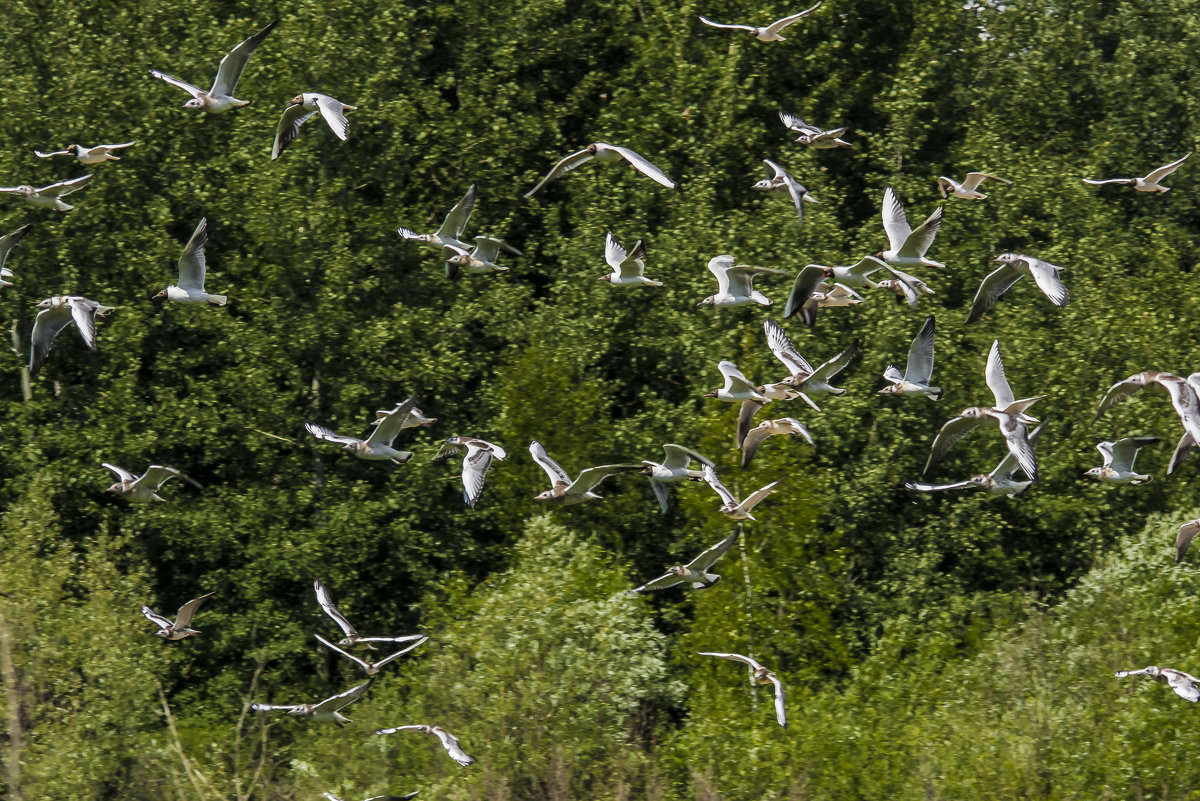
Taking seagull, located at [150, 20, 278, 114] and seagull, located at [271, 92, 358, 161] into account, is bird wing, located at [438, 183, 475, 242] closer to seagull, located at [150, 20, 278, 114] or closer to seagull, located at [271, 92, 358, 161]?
seagull, located at [271, 92, 358, 161]

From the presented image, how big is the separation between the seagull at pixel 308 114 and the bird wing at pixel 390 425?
12.1 ft

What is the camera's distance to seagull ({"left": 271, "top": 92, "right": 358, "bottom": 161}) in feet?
64.7

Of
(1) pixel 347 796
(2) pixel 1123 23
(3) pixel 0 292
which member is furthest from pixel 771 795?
(2) pixel 1123 23

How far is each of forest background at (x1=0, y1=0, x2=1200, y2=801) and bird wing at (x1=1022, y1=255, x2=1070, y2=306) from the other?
934 cm

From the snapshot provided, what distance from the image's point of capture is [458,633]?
28.6 m

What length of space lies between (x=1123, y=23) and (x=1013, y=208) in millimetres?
9478

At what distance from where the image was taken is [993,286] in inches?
826

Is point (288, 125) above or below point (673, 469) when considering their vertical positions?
above

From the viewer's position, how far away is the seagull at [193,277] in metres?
22.3

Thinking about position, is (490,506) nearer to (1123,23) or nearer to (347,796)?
(347,796)

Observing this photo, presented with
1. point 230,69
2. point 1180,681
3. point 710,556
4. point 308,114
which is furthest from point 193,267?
point 1180,681

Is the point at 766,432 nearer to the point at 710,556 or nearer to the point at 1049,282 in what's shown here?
the point at 710,556

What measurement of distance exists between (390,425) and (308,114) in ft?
14.9

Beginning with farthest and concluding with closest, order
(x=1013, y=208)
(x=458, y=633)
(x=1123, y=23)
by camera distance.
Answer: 1. (x=1123, y=23)
2. (x=1013, y=208)
3. (x=458, y=633)
